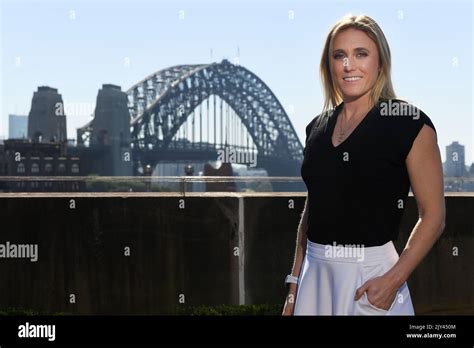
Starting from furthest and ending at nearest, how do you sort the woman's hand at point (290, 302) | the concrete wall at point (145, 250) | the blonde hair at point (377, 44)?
the concrete wall at point (145, 250), the woman's hand at point (290, 302), the blonde hair at point (377, 44)

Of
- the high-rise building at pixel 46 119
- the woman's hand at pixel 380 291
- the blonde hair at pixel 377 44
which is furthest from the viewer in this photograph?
the high-rise building at pixel 46 119

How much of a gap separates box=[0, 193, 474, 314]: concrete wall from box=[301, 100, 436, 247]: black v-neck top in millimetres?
4417

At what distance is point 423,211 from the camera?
213 cm

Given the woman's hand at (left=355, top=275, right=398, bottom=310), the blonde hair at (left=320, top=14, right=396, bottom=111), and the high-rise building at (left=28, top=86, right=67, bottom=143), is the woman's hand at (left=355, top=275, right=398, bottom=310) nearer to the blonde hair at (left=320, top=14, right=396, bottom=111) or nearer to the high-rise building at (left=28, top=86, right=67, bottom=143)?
the blonde hair at (left=320, top=14, right=396, bottom=111)

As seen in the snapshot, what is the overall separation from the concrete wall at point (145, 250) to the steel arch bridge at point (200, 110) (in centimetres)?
8863

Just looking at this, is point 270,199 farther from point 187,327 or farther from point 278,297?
point 187,327

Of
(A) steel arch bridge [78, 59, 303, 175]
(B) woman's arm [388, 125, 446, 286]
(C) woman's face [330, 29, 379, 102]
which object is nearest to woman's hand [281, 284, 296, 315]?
(B) woman's arm [388, 125, 446, 286]

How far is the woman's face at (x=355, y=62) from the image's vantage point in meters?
2.24

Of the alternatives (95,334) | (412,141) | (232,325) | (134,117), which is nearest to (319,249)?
(412,141)

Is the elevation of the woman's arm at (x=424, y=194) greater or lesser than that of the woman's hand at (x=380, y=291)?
greater

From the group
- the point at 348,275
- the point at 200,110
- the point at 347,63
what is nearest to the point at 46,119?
the point at 200,110

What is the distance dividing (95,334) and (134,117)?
101 m

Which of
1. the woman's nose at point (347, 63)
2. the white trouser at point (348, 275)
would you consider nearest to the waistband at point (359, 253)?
the white trouser at point (348, 275)

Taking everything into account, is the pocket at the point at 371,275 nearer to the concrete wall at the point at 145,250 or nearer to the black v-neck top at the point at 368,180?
the black v-neck top at the point at 368,180
